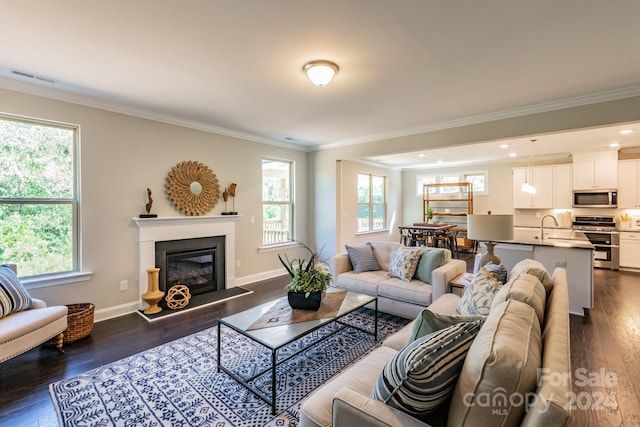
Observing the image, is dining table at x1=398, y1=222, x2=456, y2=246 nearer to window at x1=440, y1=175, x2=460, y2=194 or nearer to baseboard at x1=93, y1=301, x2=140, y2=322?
window at x1=440, y1=175, x2=460, y2=194

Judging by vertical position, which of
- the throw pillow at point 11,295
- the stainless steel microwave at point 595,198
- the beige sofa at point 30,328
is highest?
the stainless steel microwave at point 595,198

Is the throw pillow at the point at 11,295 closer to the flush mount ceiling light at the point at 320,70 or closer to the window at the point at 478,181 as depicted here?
the flush mount ceiling light at the point at 320,70

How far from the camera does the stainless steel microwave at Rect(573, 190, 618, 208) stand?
5.95 metres

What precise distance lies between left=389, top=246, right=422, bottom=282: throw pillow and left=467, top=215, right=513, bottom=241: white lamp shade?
969 millimetres

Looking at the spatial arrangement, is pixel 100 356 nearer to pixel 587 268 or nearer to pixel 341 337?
pixel 341 337

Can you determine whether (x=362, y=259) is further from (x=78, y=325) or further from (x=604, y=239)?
(x=604, y=239)

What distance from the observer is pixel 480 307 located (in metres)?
2.03

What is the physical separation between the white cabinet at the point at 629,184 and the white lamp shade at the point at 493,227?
557 cm

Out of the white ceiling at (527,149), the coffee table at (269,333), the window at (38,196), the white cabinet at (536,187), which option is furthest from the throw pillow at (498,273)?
the white cabinet at (536,187)

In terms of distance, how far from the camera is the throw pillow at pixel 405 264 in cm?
353

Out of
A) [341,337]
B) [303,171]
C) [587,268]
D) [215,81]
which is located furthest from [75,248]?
[587,268]

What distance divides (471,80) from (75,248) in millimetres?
4738

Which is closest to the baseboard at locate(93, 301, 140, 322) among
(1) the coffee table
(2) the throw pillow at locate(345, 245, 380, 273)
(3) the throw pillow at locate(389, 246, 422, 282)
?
(1) the coffee table

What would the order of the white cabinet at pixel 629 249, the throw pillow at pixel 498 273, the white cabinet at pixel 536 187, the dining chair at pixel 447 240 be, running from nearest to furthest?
1. the throw pillow at pixel 498 273
2. the white cabinet at pixel 629 249
3. the white cabinet at pixel 536 187
4. the dining chair at pixel 447 240
